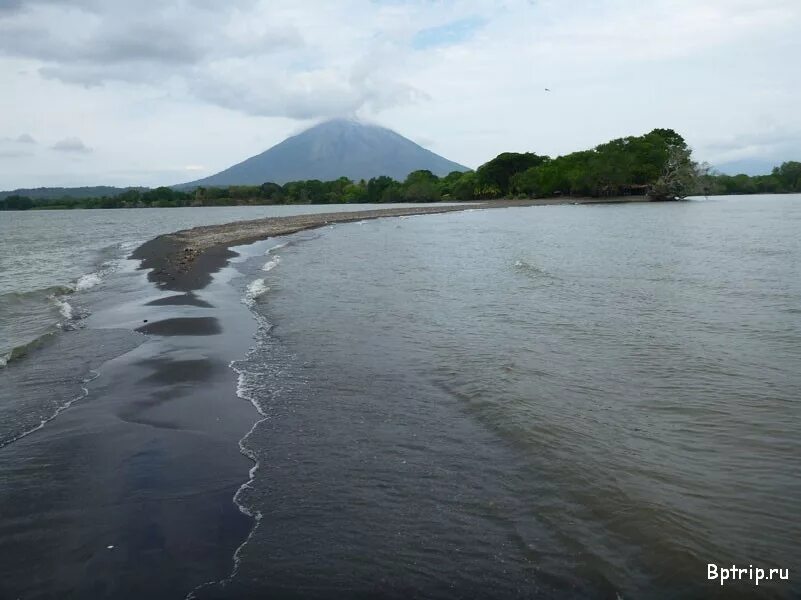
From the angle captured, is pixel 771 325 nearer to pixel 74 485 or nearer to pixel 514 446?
pixel 514 446

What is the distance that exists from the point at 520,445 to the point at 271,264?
23810mm

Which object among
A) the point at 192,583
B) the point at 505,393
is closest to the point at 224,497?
the point at 192,583

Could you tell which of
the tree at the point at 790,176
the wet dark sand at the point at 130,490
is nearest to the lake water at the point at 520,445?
the wet dark sand at the point at 130,490

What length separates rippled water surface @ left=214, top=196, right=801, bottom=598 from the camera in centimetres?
498

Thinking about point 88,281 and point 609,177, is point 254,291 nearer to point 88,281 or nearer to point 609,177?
point 88,281

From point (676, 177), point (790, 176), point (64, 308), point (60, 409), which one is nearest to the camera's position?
point (60, 409)

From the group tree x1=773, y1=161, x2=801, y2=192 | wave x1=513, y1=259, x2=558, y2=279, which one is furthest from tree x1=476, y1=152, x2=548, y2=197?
wave x1=513, y1=259, x2=558, y2=279

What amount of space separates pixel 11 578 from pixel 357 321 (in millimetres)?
10885

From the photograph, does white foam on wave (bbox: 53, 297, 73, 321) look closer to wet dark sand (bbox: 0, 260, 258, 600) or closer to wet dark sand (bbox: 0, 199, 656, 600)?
wet dark sand (bbox: 0, 199, 656, 600)

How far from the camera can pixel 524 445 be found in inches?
290

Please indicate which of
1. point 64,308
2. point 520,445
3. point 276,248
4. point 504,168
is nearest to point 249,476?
point 520,445

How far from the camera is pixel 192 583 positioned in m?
4.71

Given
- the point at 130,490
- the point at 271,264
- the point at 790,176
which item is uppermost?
the point at 790,176

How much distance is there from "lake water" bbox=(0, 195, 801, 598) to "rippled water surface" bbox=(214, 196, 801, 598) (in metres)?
0.03
